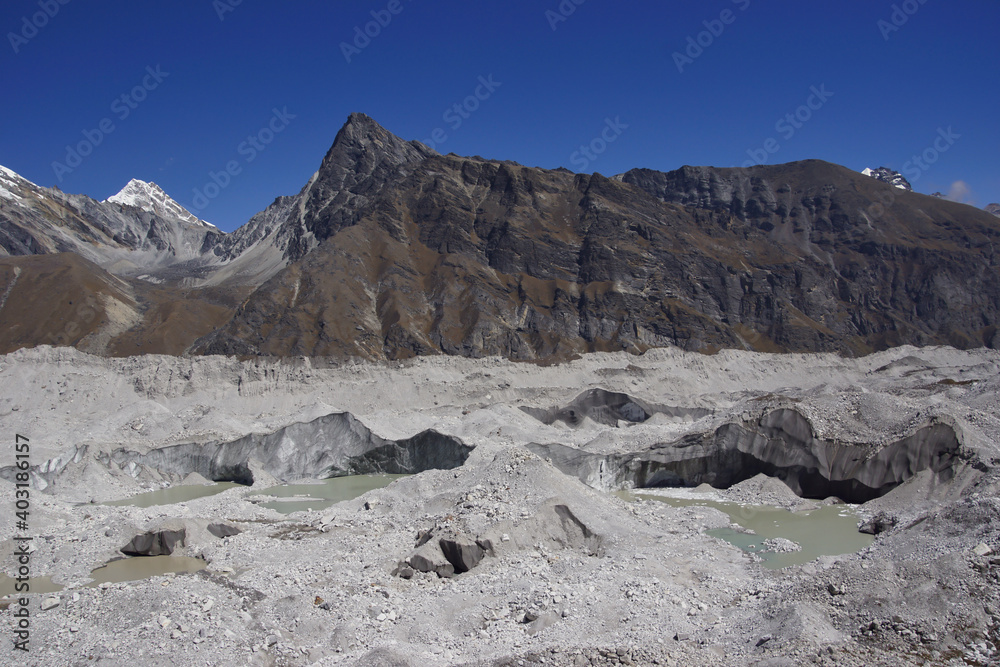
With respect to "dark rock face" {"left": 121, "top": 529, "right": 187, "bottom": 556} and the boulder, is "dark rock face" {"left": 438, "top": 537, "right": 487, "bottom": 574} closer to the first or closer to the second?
the boulder

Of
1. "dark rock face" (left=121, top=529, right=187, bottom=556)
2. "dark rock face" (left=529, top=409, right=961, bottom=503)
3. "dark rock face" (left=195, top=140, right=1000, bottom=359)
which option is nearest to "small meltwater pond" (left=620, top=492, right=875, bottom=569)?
"dark rock face" (left=529, top=409, right=961, bottom=503)

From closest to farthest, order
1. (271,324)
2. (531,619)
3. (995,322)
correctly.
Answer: (531,619) → (271,324) → (995,322)

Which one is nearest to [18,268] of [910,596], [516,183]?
[516,183]

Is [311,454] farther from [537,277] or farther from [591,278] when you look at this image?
[591,278]

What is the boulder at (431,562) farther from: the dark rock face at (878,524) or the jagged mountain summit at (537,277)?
the jagged mountain summit at (537,277)

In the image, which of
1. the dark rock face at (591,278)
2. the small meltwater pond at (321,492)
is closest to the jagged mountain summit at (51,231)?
the dark rock face at (591,278)

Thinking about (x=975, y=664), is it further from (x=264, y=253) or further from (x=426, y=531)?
(x=264, y=253)

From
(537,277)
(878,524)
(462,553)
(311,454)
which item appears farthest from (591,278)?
(462,553)

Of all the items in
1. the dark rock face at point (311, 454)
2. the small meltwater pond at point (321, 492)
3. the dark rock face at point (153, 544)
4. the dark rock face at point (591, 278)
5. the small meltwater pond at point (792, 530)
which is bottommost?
the small meltwater pond at point (792, 530)
